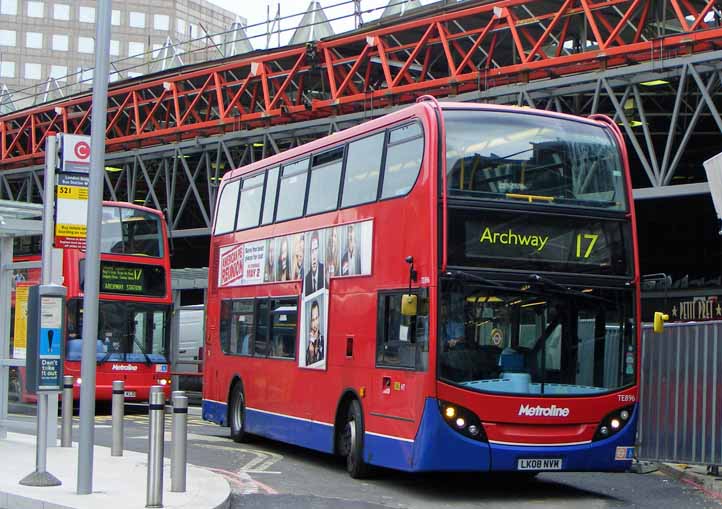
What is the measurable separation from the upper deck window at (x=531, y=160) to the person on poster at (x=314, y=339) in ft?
11.2

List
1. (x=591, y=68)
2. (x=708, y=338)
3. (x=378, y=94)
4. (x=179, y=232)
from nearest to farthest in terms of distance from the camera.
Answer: (x=708, y=338)
(x=591, y=68)
(x=378, y=94)
(x=179, y=232)

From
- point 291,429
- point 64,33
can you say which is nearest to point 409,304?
point 291,429

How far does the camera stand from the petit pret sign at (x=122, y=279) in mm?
23469

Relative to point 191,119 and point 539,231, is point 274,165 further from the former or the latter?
point 191,119

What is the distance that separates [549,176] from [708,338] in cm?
301

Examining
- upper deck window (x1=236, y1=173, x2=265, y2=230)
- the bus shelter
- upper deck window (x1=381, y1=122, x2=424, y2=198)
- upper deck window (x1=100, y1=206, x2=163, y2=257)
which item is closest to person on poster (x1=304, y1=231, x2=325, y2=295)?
upper deck window (x1=381, y1=122, x2=424, y2=198)

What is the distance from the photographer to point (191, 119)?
4766 centimetres

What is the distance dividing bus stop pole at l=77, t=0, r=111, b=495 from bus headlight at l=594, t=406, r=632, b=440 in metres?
5.11

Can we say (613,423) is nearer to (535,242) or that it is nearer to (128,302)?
(535,242)

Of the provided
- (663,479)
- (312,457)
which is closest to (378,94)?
(312,457)

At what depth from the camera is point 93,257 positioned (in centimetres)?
984

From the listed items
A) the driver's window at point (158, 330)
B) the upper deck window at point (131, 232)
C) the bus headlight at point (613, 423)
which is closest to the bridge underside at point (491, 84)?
the upper deck window at point (131, 232)

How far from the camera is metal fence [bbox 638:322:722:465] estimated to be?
13.4 metres

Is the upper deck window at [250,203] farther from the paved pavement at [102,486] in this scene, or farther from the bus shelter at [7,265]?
the paved pavement at [102,486]
